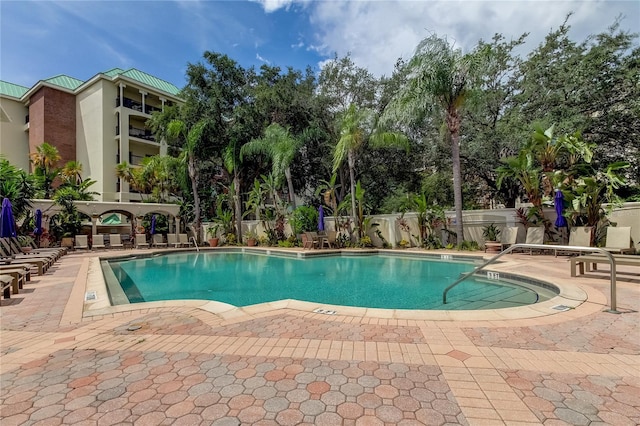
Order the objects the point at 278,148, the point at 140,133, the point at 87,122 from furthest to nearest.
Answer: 1. the point at 140,133
2. the point at 87,122
3. the point at 278,148

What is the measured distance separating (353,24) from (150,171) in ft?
62.7

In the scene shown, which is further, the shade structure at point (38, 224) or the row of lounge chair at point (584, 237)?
the shade structure at point (38, 224)

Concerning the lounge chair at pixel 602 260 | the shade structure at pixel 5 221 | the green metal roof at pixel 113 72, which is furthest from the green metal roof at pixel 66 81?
the lounge chair at pixel 602 260

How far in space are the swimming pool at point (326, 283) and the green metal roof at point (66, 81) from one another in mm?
24358

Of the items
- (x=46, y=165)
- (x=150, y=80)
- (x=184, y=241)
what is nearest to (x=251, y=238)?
(x=184, y=241)

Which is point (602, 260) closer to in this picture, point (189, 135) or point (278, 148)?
point (278, 148)

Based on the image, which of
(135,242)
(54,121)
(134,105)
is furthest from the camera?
(134,105)

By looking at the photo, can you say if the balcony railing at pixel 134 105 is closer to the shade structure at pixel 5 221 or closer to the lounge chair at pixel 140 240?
the lounge chair at pixel 140 240

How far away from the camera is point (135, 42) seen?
42.0 ft

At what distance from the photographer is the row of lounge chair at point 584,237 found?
9.19 m

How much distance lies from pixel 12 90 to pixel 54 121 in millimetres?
7305

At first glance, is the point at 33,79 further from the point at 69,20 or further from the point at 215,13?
the point at 215,13

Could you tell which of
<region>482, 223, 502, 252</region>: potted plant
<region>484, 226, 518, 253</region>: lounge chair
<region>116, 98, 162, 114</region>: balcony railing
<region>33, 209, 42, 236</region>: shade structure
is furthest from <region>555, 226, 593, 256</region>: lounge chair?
<region>116, 98, 162, 114</region>: balcony railing

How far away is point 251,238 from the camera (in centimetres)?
1992
